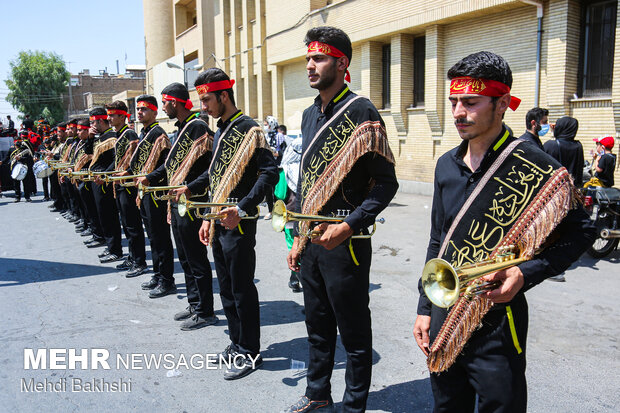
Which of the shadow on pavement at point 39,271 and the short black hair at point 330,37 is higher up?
the short black hair at point 330,37

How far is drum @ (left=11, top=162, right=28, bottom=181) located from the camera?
559 inches

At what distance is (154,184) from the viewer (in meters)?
5.79

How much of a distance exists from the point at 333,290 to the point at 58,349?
308 cm

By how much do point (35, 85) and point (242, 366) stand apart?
56.5 metres

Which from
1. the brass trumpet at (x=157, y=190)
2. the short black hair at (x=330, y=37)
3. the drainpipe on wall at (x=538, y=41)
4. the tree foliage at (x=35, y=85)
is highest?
the tree foliage at (x=35, y=85)

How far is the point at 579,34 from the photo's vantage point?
10688mm

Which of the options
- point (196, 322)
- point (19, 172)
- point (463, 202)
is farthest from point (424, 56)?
point (463, 202)

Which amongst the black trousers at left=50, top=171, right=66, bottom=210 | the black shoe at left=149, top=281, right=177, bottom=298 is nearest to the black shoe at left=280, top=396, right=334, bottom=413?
the black shoe at left=149, top=281, right=177, bottom=298

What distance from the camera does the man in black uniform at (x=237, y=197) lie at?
3900 mm

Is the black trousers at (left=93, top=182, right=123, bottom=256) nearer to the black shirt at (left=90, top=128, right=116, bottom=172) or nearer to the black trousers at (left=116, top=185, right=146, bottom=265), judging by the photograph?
the black shirt at (left=90, top=128, right=116, bottom=172)

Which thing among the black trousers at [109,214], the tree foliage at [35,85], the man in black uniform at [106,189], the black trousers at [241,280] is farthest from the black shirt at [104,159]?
the tree foliage at [35,85]

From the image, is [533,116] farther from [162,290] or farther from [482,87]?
[162,290]

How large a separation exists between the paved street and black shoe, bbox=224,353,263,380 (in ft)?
0.23

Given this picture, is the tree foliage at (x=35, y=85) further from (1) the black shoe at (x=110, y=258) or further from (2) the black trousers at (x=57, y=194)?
(1) the black shoe at (x=110, y=258)
